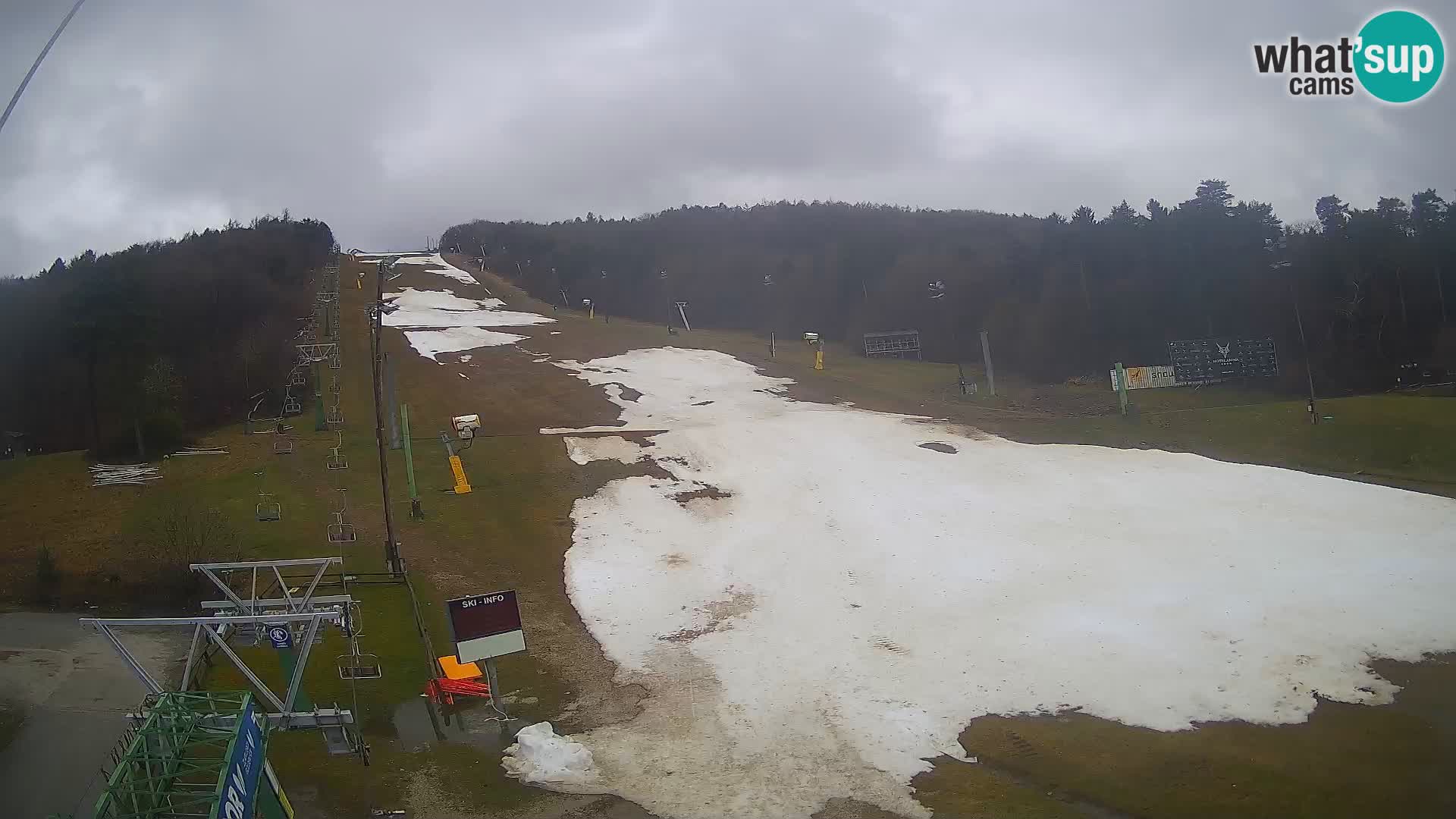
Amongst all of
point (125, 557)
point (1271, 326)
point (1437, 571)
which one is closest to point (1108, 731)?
point (1437, 571)

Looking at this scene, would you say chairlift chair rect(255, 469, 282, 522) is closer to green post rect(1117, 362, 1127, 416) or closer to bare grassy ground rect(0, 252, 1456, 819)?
bare grassy ground rect(0, 252, 1456, 819)

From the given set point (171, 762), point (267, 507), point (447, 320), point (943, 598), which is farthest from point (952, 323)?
point (171, 762)

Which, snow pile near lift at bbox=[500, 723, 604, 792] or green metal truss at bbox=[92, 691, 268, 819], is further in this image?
snow pile near lift at bbox=[500, 723, 604, 792]

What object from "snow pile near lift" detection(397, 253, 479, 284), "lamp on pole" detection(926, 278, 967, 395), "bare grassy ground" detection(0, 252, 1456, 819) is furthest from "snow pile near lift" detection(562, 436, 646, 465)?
"snow pile near lift" detection(397, 253, 479, 284)

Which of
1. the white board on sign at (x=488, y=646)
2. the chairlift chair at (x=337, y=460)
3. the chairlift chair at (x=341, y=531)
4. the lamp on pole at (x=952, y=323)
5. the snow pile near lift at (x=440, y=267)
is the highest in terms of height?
the snow pile near lift at (x=440, y=267)

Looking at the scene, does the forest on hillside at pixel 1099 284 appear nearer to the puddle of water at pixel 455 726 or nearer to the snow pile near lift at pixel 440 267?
the snow pile near lift at pixel 440 267

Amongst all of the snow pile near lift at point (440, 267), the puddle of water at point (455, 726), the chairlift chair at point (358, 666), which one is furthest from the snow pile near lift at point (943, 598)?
the snow pile near lift at point (440, 267)
